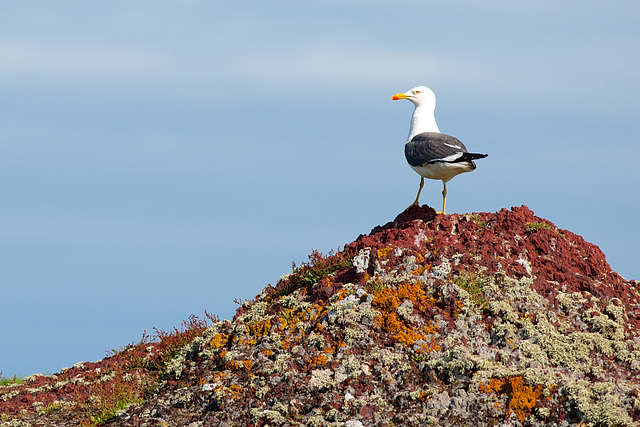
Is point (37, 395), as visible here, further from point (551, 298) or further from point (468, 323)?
point (551, 298)

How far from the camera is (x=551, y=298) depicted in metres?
12.3

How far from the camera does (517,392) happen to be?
984 cm

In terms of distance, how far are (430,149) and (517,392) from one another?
5830mm

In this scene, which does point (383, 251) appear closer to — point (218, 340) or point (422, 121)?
point (218, 340)

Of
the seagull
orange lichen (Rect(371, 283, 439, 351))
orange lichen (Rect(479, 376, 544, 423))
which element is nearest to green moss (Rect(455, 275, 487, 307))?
orange lichen (Rect(371, 283, 439, 351))

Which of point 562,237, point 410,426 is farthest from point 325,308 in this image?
point 562,237

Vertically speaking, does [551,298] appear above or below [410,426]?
above

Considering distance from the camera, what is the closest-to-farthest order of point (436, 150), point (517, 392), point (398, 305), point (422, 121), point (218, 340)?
point (517, 392)
point (398, 305)
point (218, 340)
point (436, 150)
point (422, 121)

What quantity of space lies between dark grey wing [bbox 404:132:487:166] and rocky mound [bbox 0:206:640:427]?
137 cm

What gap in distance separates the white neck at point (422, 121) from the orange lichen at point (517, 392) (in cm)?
706

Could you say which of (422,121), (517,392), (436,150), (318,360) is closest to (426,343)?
(517,392)

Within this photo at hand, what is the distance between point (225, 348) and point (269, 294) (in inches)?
74.0

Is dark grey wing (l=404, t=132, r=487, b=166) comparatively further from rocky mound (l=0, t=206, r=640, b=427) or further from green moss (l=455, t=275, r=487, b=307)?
green moss (l=455, t=275, r=487, b=307)

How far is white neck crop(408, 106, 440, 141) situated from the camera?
50.9ft
